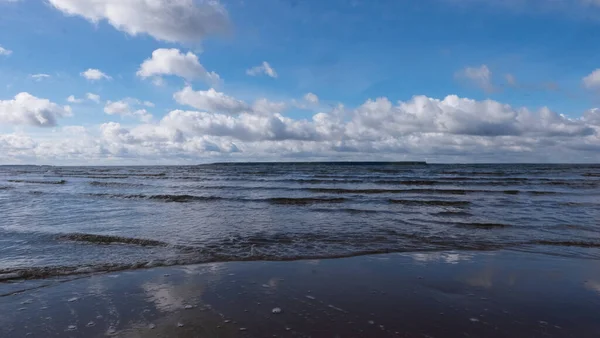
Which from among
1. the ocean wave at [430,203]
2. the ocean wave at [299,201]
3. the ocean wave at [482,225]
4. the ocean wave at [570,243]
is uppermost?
the ocean wave at [570,243]

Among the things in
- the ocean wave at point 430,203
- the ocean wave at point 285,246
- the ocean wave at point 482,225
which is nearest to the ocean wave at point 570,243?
the ocean wave at point 285,246

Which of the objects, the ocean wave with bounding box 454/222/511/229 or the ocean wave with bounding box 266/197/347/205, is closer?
the ocean wave with bounding box 454/222/511/229

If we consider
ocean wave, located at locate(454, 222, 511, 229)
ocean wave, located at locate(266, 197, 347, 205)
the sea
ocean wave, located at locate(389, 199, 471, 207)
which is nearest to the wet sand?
the sea

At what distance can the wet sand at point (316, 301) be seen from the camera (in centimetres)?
490

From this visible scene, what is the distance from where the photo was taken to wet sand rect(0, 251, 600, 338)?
490 centimetres

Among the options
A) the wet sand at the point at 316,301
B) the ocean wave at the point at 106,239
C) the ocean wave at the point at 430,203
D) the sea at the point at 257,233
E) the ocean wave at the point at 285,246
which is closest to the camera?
the wet sand at the point at 316,301

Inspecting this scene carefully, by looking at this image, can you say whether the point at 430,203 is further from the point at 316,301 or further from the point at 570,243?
the point at 316,301

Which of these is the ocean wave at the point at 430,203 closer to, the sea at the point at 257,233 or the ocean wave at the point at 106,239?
the sea at the point at 257,233

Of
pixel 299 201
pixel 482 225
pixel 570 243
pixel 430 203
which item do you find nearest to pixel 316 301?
pixel 570 243

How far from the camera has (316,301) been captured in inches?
230

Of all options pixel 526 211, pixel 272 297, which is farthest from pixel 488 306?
pixel 526 211

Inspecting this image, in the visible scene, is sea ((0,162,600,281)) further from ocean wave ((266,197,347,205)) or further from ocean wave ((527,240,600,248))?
ocean wave ((266,197,347,205))

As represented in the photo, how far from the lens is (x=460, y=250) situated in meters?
9.69

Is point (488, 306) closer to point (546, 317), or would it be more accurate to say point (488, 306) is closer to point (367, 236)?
point (546, 317)
